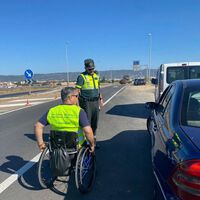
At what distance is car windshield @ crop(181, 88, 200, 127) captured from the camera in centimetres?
315

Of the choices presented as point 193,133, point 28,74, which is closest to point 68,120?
point 193,133

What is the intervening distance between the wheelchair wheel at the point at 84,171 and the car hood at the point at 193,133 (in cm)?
→ 176

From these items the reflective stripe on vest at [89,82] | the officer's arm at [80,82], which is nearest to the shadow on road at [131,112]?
the reflective stripe on vest at [89,82]

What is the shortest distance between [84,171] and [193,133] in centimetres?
207

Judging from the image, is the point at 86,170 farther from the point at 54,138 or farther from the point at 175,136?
the point at 175,136

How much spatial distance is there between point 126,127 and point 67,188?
17.8 ft

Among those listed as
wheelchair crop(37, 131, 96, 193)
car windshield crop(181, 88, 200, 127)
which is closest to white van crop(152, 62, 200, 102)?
wheelchair crop(37, 131, 96, 193)

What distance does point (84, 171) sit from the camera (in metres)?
4.40

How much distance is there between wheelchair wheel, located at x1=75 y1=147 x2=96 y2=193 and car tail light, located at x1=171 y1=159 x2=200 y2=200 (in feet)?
6.39

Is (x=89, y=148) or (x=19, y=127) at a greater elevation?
(x=89, y=148)

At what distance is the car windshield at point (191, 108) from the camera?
10.3ft

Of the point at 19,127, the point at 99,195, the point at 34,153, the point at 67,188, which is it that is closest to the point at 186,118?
the point at 99,195

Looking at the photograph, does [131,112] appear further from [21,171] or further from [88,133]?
[88,133]

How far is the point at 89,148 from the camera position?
456 centimetres
